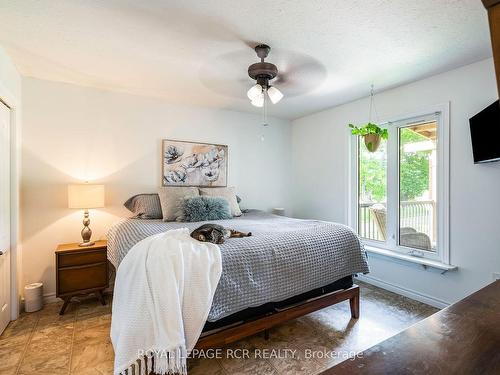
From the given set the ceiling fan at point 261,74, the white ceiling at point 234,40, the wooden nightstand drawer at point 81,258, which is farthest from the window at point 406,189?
the wooden nightstand drawer at point 81,258

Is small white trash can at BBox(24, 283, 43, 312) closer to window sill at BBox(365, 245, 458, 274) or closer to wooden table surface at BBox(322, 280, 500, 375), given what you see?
wooden table surface at BBox(322, 280, 500, 375)

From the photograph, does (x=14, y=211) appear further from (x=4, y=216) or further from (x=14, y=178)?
(x=14, y=178)

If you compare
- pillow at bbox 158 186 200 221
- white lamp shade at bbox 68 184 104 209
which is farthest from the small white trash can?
pillow at bbox 158 186 200 221

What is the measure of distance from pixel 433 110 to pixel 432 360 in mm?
2828

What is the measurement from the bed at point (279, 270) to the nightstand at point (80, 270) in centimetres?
31

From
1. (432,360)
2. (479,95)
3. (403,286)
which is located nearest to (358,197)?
(403,286)

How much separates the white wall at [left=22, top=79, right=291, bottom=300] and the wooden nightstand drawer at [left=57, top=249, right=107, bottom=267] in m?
0.44

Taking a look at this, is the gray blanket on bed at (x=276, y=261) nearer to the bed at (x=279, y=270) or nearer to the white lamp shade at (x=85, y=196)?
the bed at (x=279, y=270)

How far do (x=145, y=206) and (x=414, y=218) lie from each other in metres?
3.08

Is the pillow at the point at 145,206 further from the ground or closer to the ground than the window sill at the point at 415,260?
further from the ground

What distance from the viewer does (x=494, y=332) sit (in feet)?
2.27

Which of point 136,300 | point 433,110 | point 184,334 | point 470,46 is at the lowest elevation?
point 184,334

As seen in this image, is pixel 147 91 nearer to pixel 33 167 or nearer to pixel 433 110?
pixel 33 167

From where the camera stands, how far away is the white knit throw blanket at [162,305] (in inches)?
53.5
